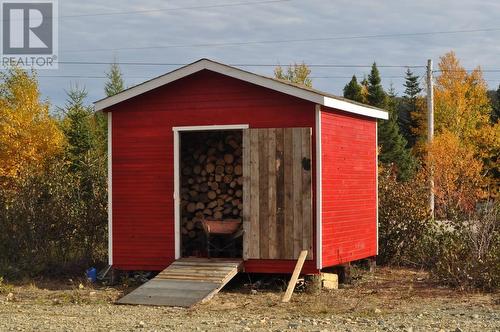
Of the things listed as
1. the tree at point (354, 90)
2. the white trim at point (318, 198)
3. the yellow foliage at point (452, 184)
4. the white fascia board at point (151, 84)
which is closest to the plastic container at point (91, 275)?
the white fascia board at point (151, 84)

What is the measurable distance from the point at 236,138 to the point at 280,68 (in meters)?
29.7

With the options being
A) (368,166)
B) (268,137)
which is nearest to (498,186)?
(368,166)

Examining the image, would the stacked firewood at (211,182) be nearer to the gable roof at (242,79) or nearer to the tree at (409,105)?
the gable roof at (242,79)

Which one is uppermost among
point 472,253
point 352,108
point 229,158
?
point 352,108

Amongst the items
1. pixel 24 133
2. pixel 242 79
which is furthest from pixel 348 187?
pixel 24 133

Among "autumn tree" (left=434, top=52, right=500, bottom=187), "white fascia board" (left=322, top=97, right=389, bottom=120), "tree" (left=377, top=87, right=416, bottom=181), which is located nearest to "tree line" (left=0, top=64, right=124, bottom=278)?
"white fascia board" (left=322, top=97, right=389, bottom=120)

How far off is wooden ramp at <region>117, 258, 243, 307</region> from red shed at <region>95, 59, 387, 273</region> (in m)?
0.47

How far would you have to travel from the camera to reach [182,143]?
47.4 feet

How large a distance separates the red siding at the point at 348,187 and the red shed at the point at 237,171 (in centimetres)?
2

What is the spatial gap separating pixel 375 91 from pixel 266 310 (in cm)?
3795

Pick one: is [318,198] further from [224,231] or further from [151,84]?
[151,84]

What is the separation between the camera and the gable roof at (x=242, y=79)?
12258 mm

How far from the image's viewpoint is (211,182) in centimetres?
1405

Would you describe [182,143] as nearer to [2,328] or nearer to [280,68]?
[2,328]
